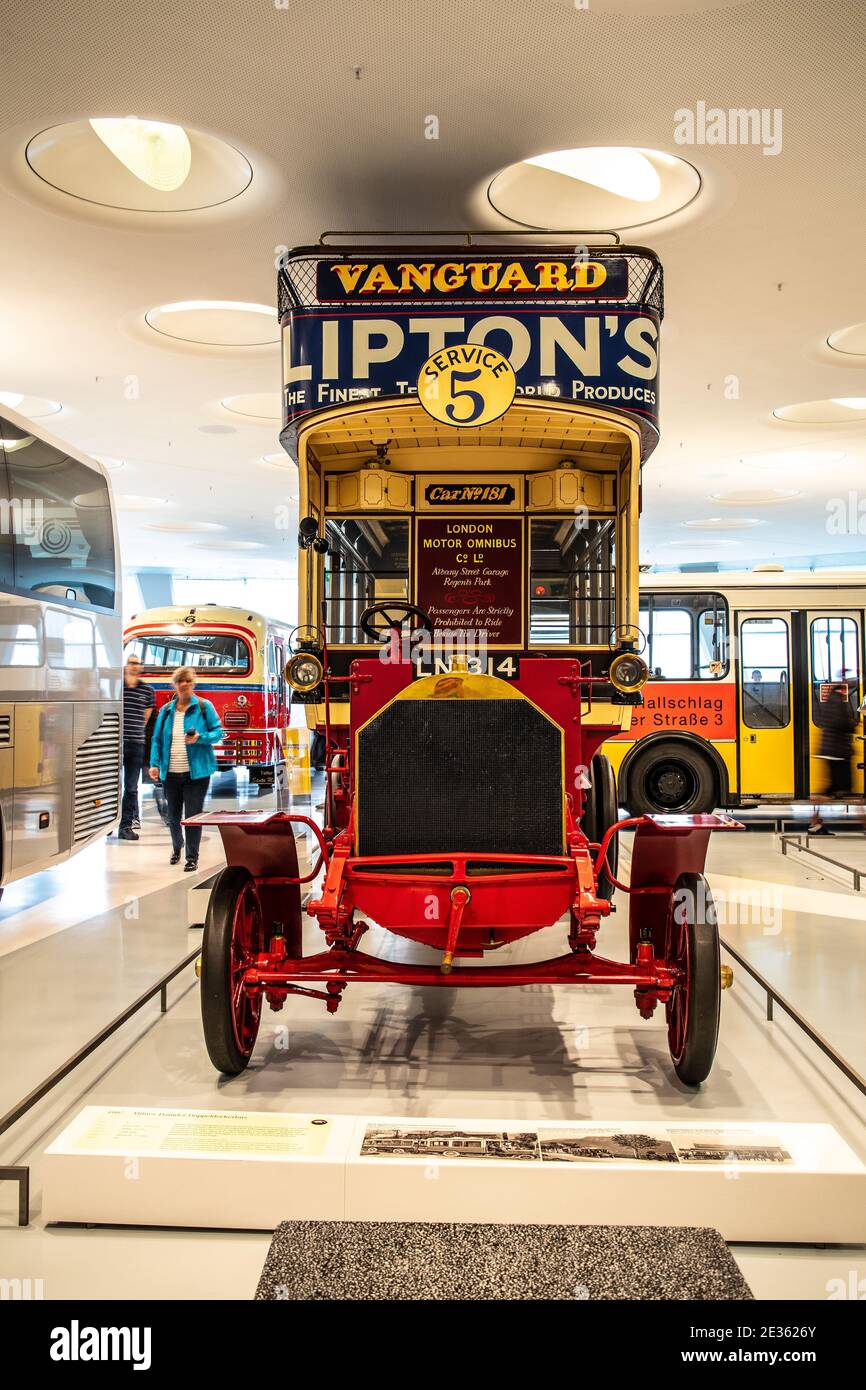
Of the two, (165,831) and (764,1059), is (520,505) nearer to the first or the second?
(764,1059)

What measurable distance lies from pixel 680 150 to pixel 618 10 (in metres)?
1.37

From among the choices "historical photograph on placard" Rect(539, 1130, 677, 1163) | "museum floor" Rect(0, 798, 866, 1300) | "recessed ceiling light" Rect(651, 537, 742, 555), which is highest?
"recessed ceiling light" Rect(651, 537, 742, 555)

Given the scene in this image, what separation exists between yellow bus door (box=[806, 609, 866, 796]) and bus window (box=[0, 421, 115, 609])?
7.20m

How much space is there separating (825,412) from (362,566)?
27.5 feet

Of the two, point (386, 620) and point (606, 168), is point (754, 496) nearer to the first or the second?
point (606, 168)

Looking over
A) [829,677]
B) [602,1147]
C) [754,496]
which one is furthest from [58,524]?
[754,496]

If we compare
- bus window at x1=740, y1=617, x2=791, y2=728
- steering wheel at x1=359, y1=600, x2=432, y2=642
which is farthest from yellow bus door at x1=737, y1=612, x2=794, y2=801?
steering wheel at x1=359, y1=600, x2=432, y2=642

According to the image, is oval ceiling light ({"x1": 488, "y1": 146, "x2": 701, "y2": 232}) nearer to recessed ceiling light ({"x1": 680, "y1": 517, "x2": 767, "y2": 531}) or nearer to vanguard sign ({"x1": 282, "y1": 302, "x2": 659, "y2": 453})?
vanguard sign ({"x1": 282, "y1": 302, "x2": 659, "y2": 453})

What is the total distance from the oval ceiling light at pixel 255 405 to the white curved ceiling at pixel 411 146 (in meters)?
0.49

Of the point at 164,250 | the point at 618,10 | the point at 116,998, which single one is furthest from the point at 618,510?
the point at 164,250

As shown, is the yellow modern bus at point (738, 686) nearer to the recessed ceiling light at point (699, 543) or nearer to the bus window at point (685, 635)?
the bus window at point (685, 635)

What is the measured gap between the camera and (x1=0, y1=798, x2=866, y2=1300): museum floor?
2.48 metres

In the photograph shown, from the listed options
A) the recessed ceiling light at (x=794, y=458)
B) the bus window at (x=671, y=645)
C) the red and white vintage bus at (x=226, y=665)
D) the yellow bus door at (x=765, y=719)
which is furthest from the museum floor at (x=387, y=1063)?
the recessed ceiling light at (x=794, y=458)

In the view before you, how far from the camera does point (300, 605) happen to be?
5.25 metres
